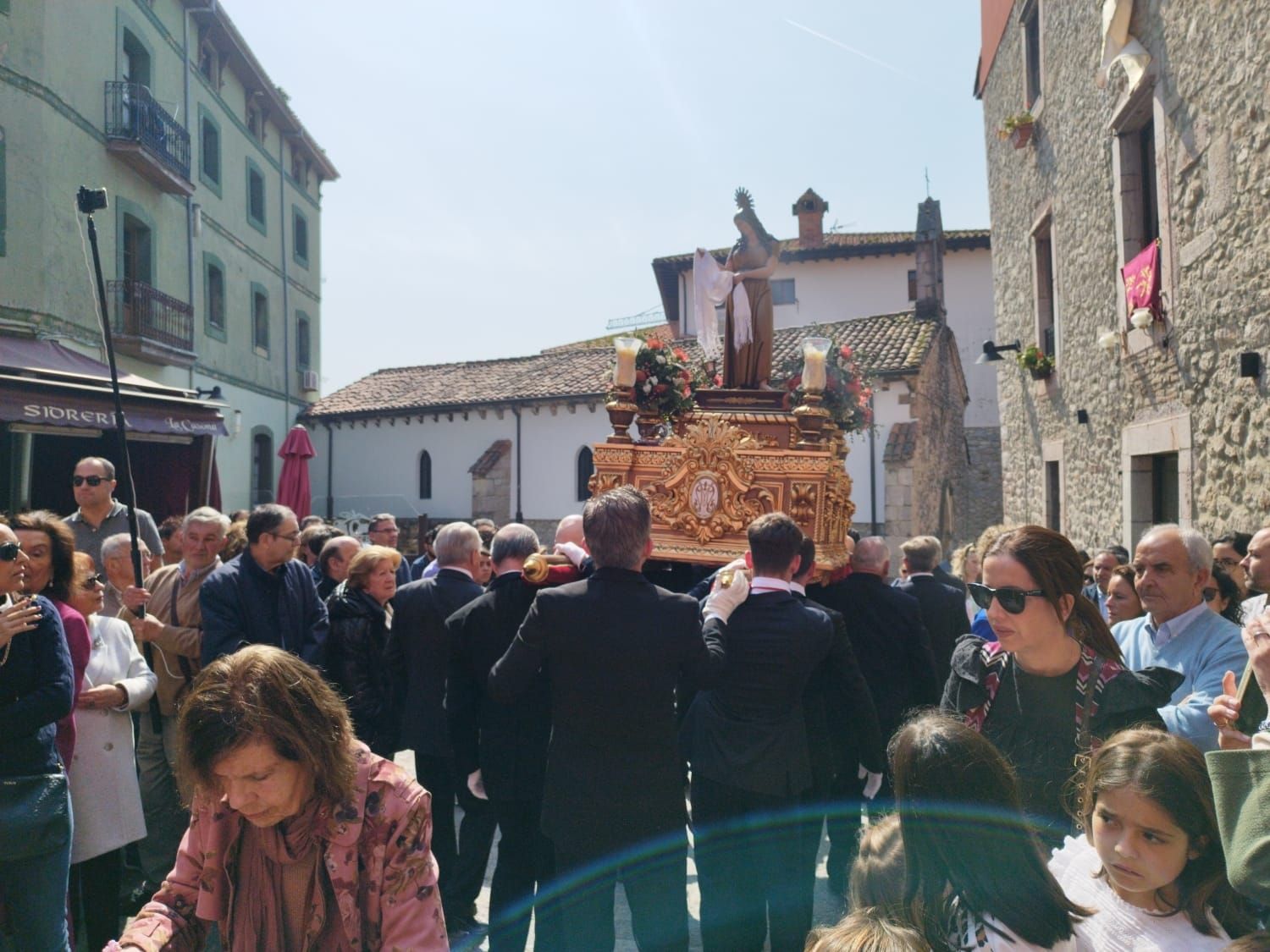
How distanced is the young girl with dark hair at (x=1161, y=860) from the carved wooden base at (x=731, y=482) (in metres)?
4.76

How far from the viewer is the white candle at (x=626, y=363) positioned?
7752 mm

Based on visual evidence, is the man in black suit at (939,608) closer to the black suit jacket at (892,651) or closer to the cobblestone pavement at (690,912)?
the black suit jacket at (892,651)

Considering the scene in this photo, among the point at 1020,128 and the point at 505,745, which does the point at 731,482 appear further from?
the point at 1020,128

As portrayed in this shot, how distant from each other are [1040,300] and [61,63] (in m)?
14.0

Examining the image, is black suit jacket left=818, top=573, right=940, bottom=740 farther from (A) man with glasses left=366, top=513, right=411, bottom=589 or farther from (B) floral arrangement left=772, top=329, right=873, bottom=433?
(A) man with glasses left=366, top=513, right=411, bottom=589

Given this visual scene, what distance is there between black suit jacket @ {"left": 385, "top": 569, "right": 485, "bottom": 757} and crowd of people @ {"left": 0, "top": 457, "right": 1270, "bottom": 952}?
0.7 inches

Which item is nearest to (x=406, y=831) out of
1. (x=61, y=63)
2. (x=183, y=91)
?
(x=61, y=63)

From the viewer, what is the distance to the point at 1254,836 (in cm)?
158

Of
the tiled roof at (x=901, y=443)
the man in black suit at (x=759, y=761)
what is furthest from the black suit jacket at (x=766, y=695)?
the tiled roof at (x=901, y=443)

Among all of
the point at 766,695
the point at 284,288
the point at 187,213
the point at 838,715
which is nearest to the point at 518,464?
the point at 284,288

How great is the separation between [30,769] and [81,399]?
694cm

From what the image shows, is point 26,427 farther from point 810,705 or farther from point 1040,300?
point 1040,300

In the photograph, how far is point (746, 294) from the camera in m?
7.95

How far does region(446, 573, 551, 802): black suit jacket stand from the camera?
12.7ft
